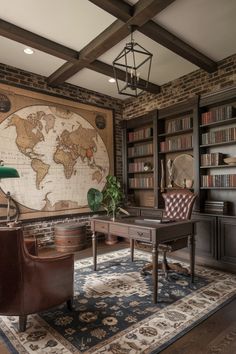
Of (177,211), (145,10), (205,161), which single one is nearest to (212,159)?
(205,161)

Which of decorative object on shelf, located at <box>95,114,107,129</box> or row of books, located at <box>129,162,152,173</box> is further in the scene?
decorative object on shelf, located at <box>95,114,107,129</box>

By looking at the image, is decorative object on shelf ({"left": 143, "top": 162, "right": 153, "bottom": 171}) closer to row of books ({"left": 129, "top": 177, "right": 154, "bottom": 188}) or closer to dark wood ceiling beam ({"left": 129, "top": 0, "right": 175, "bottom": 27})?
row of books ({"left": 129, "top": 177, "right": 154, "bottom": 188})

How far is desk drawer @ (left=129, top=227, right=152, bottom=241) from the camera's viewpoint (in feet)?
8.38

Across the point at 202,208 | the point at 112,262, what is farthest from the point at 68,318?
the point at 202,208

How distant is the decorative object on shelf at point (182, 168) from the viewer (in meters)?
4.40

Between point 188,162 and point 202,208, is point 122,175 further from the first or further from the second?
point 202,208

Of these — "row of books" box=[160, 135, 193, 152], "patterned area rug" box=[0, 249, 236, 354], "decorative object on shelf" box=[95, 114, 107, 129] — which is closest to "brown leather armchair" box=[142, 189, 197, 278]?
"patterned area rug" box=[0, 249, 236, 354]

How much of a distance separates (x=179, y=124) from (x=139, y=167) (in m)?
1.29

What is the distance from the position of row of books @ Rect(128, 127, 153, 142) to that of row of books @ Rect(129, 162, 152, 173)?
53 centimetres

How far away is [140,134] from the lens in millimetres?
5168

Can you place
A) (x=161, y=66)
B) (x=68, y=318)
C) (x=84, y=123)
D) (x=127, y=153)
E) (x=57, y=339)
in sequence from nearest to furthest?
1. (x=57, y=339)
2. (x=68, y=318)
3. (x=161, y=66)
4. (x=84, y=123)
5. (x=127, y=153)

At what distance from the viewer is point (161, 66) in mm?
4141

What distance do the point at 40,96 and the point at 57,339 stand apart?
12.8 feet

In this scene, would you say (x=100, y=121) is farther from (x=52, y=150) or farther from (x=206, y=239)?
(x=206, y=239)
